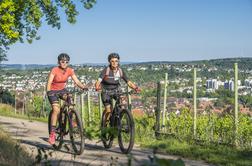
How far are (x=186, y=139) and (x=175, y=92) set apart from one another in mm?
4517

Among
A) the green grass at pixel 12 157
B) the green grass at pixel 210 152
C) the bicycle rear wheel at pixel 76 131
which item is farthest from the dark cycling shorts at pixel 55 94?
the green grass at pixel 12 157

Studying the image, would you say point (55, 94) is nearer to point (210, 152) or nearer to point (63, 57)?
point (63, 57)

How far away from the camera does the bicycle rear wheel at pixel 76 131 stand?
30.1 ft

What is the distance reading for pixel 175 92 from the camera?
16547mm

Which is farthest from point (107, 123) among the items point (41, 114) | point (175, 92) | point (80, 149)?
point (41, 114)

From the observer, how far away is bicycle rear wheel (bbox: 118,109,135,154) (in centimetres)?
919

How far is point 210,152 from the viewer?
1020 cm

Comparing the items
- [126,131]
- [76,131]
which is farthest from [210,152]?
[76,131]

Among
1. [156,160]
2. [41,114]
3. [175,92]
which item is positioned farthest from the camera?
[41,114]

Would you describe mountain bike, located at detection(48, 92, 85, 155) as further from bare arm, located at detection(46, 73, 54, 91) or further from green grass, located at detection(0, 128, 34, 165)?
green grass, located at detection(0, 128, 34, 165)

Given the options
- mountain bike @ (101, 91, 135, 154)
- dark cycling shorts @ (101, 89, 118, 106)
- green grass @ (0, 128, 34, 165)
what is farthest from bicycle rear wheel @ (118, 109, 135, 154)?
green grass @ (0, 128, 34, 165)

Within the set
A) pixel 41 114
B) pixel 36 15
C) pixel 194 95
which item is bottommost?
pixel 41 114

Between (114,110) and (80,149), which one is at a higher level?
(114,110)

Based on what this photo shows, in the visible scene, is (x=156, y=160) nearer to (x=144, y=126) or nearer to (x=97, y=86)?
(x=97, y=86)
